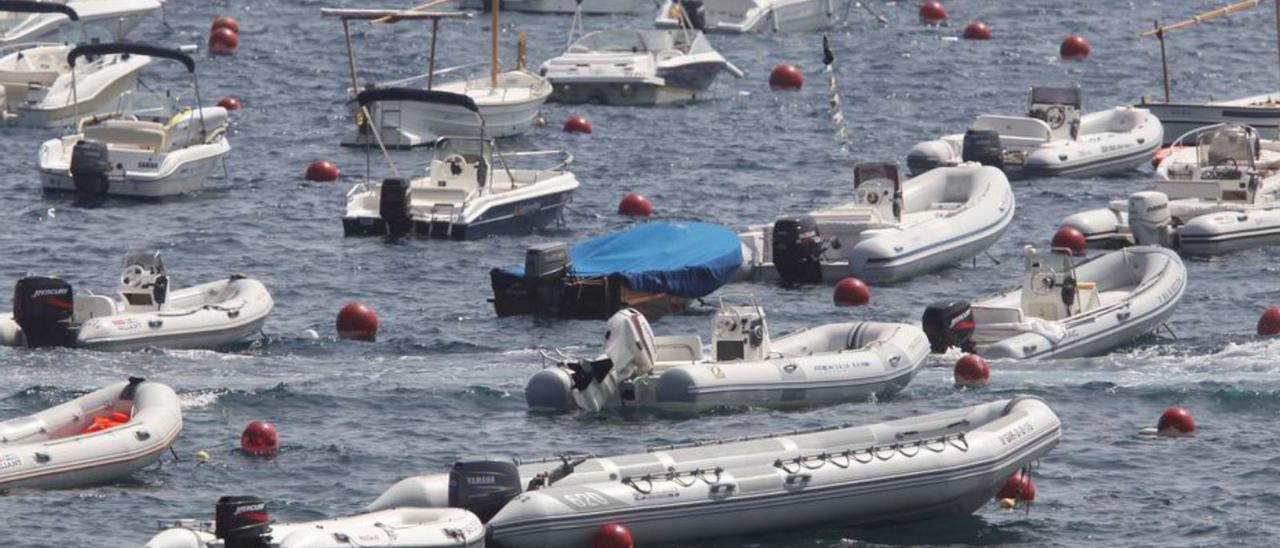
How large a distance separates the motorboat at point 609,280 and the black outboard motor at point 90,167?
10.6 meters

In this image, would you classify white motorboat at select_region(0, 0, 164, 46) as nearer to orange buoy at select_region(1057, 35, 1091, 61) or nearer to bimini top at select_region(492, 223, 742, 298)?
bimini top at select_region(492, 223, 742, 298)

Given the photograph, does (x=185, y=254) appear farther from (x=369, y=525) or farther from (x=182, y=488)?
(x=369, y=525)

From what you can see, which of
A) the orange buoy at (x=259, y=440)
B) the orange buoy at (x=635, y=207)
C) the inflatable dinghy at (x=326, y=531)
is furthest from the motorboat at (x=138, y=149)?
the inflatable dinghy at (x=326, y=531)

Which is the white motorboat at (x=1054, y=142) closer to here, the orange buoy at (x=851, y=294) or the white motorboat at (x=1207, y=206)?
the white motorboat at (x=1207, y=206)

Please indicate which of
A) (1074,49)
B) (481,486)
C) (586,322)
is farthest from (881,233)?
(1074,49)

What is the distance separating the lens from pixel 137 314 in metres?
35.3

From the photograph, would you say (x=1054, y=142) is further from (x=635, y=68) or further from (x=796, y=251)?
(x=796, y=251)

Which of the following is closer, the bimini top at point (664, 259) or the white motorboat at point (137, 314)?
the white motorboat at point (137, 314)

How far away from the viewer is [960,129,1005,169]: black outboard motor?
167 feet

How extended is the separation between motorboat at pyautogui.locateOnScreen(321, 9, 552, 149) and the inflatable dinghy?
26.2m

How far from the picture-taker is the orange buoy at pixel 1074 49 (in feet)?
222

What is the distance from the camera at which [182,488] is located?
28.9 metres

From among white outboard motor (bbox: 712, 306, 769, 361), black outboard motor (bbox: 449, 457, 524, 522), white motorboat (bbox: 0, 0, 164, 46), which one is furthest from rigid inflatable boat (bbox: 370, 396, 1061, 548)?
white motorboat (bbox: 0, 0, 164, 46)

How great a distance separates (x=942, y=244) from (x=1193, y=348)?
634 cm
